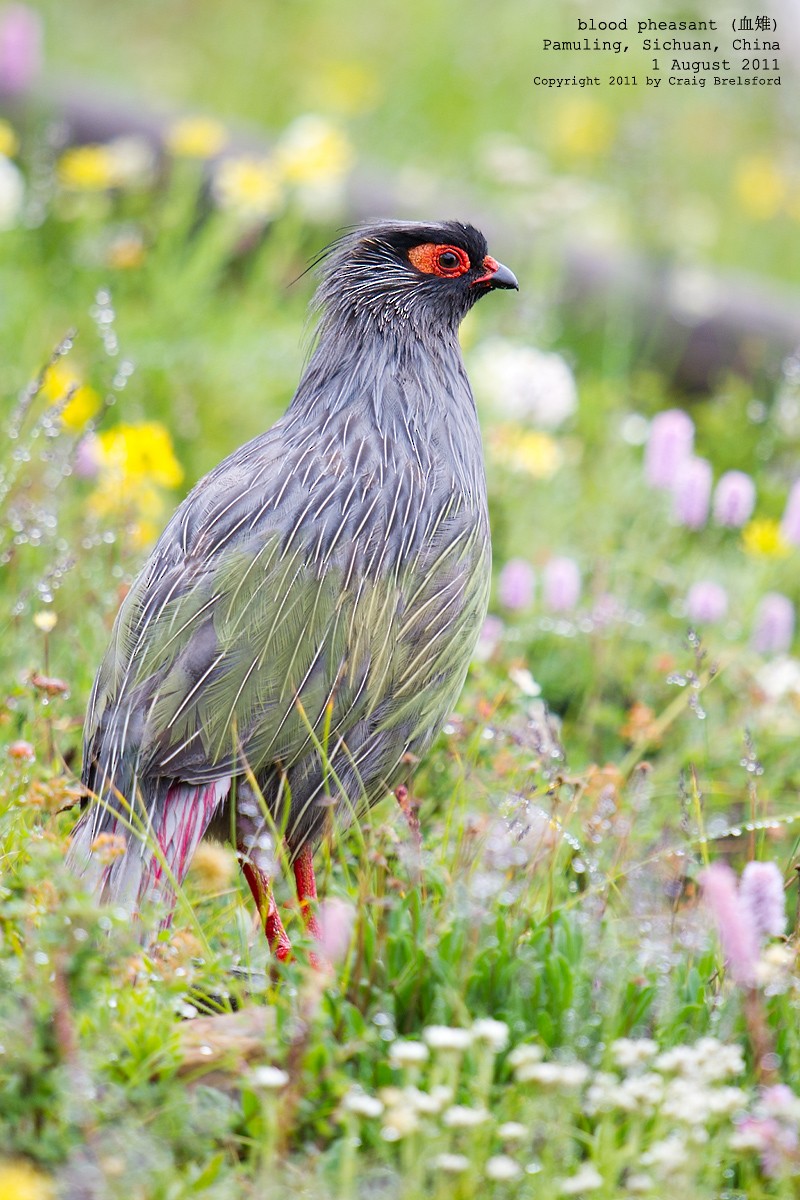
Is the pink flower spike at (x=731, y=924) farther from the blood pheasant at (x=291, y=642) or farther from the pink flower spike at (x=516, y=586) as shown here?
the pink flower spike at (x=516, y=586)

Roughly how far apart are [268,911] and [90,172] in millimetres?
3908

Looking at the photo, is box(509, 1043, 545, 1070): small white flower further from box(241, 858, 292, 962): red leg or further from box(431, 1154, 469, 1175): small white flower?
box(241, 858, 292, 962): red leg

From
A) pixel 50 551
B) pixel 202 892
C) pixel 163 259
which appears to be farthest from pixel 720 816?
pixel 163 259

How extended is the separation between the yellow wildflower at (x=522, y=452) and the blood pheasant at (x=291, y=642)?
4.57ft

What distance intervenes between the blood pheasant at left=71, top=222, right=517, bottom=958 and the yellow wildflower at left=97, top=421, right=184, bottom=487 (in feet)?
3.40

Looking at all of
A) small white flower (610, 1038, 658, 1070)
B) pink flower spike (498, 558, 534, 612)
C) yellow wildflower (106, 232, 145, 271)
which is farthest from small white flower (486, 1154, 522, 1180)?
yellow wildflower (106, 232, 145, 271)

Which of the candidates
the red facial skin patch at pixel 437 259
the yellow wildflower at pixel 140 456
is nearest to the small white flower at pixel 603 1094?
the red facial skin patch at pixel 437 259

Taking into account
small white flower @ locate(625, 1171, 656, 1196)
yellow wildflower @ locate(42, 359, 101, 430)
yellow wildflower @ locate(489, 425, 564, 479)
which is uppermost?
yellow wildflower @ locate(42, 359, 101, 430)

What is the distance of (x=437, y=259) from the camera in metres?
3.41

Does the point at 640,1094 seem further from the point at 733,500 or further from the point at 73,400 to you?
the point at 73,400

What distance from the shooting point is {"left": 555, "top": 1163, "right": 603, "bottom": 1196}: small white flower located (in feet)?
6.14

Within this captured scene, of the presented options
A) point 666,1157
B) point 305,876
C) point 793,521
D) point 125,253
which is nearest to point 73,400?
point 125,253

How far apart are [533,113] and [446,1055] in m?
8.13

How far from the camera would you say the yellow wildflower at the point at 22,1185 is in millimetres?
1719
